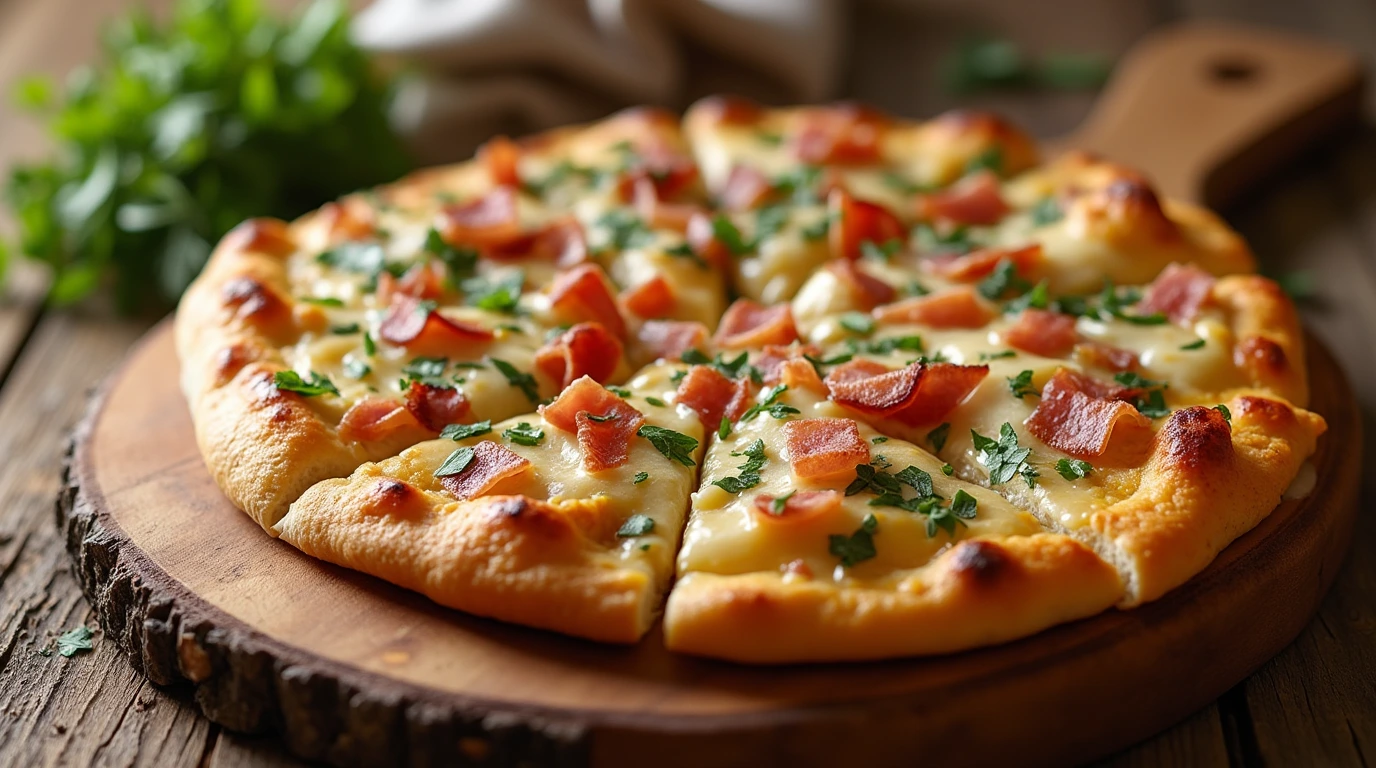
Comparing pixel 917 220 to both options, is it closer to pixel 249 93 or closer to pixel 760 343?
pixel 760 343

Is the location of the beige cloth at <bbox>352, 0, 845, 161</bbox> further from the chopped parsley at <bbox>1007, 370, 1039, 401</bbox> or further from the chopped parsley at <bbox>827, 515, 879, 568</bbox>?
the chopped parsley at <bbox>827, 515, 879, 568</bbox>

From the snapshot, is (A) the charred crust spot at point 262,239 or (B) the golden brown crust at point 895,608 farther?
(A) the charred crust spot at point 262,239

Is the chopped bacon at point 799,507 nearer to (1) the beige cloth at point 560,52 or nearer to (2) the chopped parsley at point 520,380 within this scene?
(2) the chopped parsley at point 520,380

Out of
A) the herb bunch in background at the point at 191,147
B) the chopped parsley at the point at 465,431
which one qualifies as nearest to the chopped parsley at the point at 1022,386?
the chopped parsley at the point at 465,431

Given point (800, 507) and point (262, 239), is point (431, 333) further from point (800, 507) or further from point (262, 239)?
point (800, 507)

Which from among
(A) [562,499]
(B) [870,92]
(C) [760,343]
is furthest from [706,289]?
(B) [870,92]

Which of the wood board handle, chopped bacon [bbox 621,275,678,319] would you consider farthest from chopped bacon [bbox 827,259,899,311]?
the wood board handle
